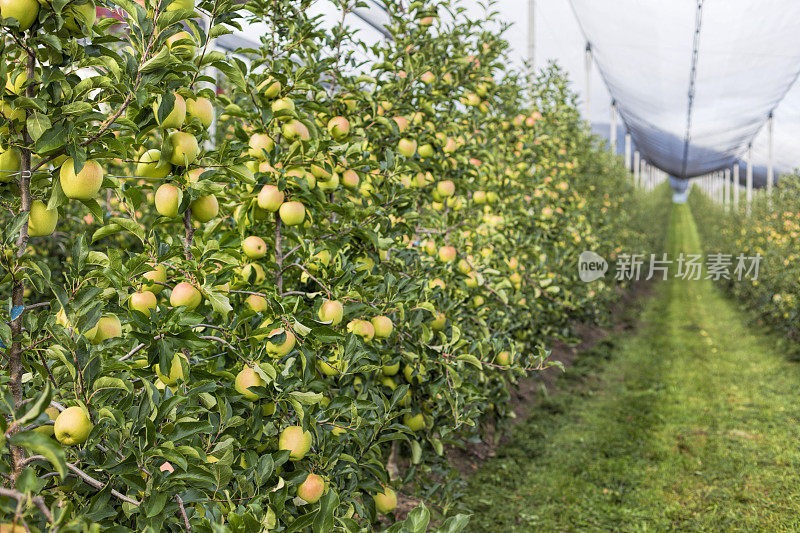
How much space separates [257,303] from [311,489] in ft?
1.71

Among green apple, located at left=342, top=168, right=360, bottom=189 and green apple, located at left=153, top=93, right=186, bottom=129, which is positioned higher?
green apple, located at left=153, top=93, right=186, bottom=129

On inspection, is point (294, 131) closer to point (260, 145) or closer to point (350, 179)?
point (260, 145)

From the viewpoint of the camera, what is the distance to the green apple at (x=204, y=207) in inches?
54.6

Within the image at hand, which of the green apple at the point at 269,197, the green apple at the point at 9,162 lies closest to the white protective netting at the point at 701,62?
the green apple at the point at 269,197

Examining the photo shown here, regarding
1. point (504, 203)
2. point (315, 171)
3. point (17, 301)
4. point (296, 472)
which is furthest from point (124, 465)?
point (504, 203)

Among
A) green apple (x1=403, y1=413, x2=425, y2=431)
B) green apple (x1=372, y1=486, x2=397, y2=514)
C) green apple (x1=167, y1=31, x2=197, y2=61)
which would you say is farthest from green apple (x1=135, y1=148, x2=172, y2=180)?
green apple (x1=403, y1=413, x2=425, y2=431)

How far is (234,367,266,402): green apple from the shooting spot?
1362mm

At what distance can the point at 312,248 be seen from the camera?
1.80 meters

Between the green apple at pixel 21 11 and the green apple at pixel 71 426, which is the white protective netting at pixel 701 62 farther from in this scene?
the green apple at pixel 71 426

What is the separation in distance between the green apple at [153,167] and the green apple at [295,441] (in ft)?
2.26

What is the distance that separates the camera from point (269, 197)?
171 centimetres

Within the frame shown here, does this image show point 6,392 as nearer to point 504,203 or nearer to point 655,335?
point 504,203

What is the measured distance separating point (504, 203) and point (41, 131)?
11.6ft

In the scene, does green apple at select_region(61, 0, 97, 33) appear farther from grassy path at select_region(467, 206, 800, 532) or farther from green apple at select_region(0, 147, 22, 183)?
grassy path at select_region(467, 206, 800, 532)
